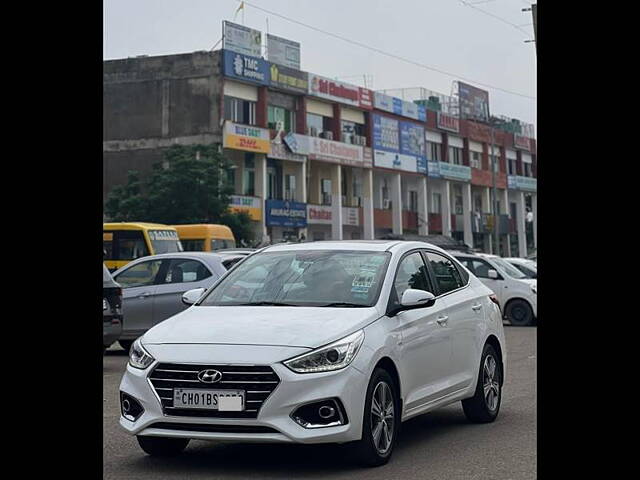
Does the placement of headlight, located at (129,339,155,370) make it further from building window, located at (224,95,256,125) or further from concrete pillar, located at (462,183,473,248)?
concrete pillar, located at (462,183,473,248)

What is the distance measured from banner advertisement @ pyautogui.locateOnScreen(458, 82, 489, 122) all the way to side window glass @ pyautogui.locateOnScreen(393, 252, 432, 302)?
2565 inches

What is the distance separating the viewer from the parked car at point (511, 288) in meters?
24.2

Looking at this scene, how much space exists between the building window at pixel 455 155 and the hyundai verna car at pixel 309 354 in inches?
2515

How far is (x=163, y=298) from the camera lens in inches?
639

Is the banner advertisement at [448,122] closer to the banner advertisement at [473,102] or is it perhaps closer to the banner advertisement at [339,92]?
the banner advertisement at [473,102]

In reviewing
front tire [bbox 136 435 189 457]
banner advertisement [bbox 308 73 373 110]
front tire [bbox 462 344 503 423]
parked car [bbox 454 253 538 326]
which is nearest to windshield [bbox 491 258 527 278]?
parked car [bbox 454 253 538 326]

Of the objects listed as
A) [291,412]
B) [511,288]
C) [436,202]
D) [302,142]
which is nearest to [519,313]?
[511,288]

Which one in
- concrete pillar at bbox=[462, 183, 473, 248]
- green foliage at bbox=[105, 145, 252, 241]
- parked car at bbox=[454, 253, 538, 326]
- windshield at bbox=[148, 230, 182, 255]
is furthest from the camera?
concrete pillar at bbox=[462, 183, 473, 248]

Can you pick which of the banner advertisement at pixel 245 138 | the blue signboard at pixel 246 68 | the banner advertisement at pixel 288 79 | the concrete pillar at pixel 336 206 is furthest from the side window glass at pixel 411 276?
the concrete pillar at pixel 336 206

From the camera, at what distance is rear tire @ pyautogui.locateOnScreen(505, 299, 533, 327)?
80.2 ft

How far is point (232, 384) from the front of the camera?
678cm
